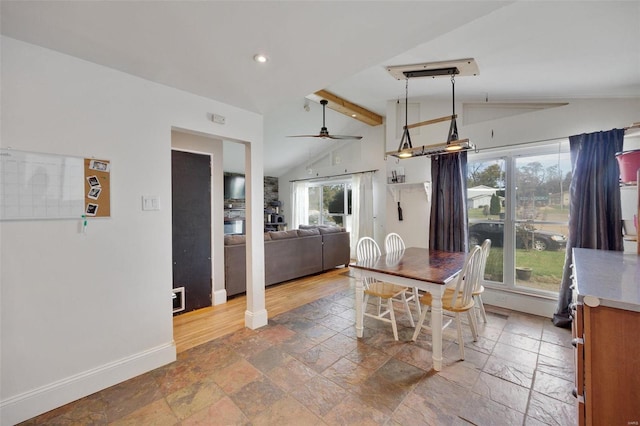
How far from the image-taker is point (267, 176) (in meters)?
8.14

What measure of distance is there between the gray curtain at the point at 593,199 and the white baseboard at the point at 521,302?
0.21 m

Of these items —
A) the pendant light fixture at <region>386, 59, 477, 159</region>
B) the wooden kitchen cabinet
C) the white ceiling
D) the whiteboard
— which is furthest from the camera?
the pendant light fixture at <region>386, 59, 477, 159</region>

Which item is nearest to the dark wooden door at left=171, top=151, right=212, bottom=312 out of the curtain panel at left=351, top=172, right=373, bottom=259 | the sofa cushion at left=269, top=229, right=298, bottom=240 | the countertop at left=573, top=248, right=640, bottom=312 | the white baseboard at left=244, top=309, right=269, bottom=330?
the white baseboard at left=244, top=309, right=269, bottom=330

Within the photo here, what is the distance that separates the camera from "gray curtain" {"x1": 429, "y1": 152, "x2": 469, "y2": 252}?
3488mm

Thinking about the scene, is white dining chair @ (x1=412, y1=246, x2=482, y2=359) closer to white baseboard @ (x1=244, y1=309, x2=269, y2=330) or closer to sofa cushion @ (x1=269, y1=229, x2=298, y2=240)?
white baseboard @ (x1=244, y1=309, x2=269, y2=330)

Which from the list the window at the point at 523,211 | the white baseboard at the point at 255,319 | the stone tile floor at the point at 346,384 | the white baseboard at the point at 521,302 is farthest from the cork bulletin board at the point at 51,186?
the white baseboard at the point at 521,302

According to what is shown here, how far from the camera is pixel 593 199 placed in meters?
2.60

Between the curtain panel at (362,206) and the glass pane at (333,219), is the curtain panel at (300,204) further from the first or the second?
the curtain panel at (362,206)

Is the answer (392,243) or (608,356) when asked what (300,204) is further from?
(608,356)

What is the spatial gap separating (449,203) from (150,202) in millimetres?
3491

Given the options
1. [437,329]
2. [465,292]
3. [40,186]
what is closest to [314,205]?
[465,292]

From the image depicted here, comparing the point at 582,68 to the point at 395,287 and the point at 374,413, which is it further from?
the point at 374,413

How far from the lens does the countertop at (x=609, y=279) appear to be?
1079 mm

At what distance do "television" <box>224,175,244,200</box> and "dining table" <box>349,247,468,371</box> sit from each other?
5519 mm
